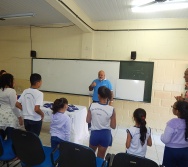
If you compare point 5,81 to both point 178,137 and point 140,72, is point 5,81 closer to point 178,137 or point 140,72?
point 178,137

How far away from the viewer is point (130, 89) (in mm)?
4129

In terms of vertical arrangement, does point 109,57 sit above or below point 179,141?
above

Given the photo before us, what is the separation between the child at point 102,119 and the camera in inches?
76.6

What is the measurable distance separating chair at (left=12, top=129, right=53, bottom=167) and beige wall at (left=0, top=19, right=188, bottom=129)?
2890 millimetres

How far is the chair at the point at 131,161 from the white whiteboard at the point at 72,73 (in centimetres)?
294

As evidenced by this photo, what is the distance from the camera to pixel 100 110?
1.94 meters

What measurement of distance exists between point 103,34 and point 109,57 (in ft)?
2.04

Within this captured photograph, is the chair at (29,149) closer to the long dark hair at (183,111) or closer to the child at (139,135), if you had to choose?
the child at (139,135)

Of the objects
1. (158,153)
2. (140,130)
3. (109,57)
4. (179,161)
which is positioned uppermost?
(109,57)

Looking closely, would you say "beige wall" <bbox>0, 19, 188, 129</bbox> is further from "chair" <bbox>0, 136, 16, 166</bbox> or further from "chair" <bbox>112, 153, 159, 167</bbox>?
"chair" <bbox>112, 153, 159, 167</bbox>

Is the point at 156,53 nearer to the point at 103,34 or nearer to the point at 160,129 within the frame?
the point at 103,34

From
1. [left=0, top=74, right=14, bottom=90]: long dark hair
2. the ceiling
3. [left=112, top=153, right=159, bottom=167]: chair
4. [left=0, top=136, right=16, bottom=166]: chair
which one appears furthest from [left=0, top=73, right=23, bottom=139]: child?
the ceiling

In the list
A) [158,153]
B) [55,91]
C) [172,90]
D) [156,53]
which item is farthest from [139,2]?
[55,91]

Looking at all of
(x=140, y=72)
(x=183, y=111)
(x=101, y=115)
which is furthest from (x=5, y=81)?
(x=140, y=72)
